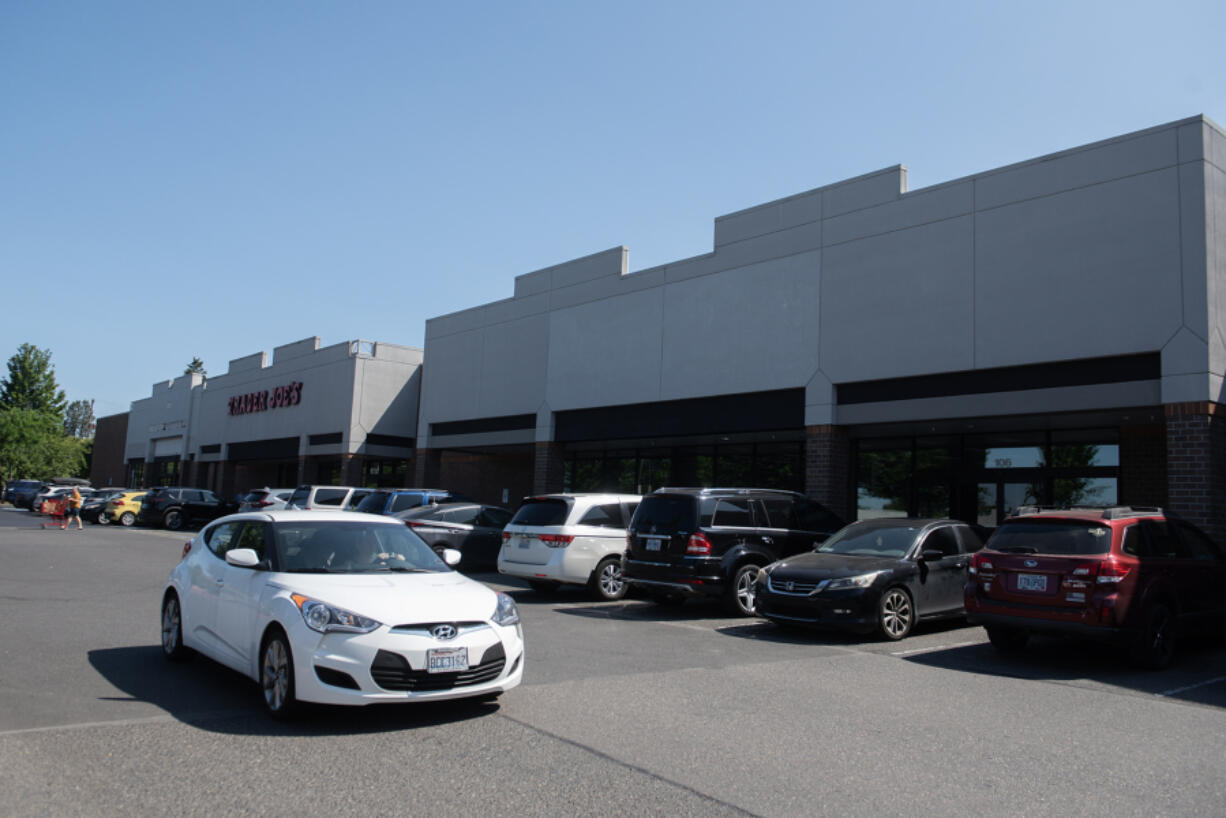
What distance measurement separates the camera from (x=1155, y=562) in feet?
32.1

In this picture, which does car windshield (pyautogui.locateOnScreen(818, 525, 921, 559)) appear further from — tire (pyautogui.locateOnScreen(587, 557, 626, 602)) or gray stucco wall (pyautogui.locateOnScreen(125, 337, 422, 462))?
gray stucco wall (pyautogui.locateOnScreen(125, 337, 422, 462))

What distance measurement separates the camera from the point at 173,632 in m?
8.38

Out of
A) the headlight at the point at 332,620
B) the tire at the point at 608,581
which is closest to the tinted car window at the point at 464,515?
the tire at the point at 608,581

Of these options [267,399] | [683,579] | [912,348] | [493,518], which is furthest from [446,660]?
[267,399]

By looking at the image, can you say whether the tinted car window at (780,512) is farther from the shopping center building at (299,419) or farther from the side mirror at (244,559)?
the shopping center building at (299,419)

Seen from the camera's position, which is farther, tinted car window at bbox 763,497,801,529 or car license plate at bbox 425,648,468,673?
tinted car window at bbox 763,497,801,529

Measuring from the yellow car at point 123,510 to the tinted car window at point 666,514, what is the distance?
2749 centimetres

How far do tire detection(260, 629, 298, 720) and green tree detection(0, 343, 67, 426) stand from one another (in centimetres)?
10683

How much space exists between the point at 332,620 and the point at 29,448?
84.1 metres

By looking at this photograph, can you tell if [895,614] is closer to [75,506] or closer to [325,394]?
[75,506]

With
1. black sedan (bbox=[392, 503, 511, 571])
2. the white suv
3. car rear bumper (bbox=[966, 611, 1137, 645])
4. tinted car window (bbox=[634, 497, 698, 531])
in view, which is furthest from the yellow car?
car rear bumper (bbox=[966, 611, 1137, 645])

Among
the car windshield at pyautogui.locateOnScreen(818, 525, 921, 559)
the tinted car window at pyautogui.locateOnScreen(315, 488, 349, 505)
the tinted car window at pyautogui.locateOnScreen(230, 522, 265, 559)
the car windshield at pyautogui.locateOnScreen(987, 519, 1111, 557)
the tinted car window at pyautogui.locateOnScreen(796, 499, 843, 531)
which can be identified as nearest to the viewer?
the tinted car window at pyautogui.locateOnScreen(230, 522, 265, 559)

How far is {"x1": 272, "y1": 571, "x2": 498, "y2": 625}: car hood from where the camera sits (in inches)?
253

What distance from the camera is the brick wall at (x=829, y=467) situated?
19109 mm
